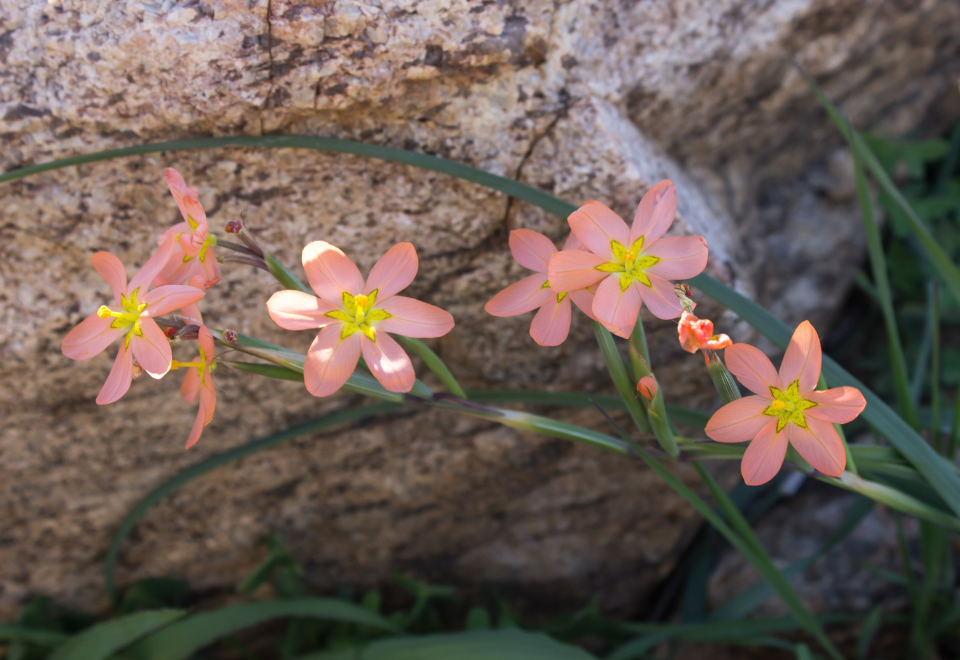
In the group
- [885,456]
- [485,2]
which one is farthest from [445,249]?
[885,456]

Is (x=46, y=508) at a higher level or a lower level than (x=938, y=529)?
higher

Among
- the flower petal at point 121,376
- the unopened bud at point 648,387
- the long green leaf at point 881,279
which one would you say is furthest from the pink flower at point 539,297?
the long green leaf at point 881,279

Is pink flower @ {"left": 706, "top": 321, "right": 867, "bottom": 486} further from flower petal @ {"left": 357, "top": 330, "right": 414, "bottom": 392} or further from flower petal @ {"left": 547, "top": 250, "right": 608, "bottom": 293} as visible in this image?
flower petal @ {"left": 357, "top": 330, "right": 414, "bottom": 392}

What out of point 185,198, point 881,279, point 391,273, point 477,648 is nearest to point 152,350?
point 185,198

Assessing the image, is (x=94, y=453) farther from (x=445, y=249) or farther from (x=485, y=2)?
(x=485, y=2)

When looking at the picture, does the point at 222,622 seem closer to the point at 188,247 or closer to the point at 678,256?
the point at 188,247

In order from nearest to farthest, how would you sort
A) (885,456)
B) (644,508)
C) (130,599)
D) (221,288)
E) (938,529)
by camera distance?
1. (885,456)
2. (221,288)
3. (938,529)
4. (130,599)
5. (644,508)

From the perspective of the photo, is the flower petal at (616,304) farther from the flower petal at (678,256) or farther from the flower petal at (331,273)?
the flower petal at (331,273)
